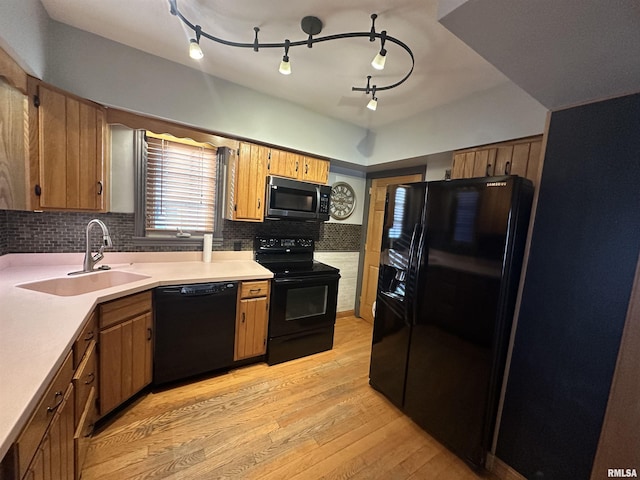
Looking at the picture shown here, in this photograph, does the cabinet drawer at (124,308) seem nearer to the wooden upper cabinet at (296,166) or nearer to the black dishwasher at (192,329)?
the black dishwasher at (192,329)

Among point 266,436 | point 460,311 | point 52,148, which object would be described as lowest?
point 266,436

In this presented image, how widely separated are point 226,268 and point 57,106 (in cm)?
157

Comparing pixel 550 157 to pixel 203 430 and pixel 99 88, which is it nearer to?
pixel 203 430

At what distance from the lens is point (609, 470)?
1.20 metres

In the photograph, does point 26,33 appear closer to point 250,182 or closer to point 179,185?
point 179,185

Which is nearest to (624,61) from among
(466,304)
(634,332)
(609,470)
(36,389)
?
(634,332)

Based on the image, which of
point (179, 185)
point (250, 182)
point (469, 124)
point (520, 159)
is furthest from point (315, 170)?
point (520, 159)

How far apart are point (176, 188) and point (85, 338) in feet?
4.92

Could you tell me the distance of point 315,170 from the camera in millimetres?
2832

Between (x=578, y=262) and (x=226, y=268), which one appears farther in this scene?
(x=226, y=268)

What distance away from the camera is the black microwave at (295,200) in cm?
255

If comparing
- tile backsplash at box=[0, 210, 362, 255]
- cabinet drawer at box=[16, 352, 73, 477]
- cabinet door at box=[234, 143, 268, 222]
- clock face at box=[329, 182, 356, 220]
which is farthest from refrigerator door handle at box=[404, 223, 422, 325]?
cabinet drawer at box=[16, 352, 73, 477]

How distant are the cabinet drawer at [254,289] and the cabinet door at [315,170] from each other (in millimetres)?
1210
